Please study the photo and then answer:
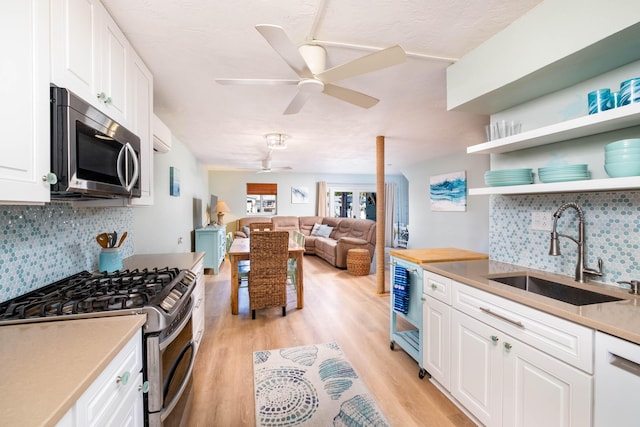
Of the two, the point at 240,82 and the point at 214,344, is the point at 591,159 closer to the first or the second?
the point at 240,82

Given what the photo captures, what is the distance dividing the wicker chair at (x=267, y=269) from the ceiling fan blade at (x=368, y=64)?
1917mm

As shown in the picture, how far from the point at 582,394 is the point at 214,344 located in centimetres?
265

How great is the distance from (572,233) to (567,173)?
0.40 metres

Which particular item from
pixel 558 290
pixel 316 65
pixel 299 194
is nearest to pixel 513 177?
pixel 558 290

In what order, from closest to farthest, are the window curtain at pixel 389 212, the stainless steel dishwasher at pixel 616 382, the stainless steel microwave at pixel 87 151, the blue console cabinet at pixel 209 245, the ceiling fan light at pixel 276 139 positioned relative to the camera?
1. the stainless steel dishwasher at pixel 616 382
2. the stainless steel microwave at pixel 87 151
3. the ceiling fan light at pixel 276 139
4. the blue console cabinet at pixel 209 245
5. the window curtain at pixel 389 212

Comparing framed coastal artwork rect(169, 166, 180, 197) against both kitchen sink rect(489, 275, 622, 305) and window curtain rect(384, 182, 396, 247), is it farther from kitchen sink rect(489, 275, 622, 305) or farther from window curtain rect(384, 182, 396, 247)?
window curtain rect(384, 182, 396, 247)

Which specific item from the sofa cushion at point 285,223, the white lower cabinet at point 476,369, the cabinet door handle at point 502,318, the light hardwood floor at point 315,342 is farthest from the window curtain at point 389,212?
the cabinet door handle at point 502,318

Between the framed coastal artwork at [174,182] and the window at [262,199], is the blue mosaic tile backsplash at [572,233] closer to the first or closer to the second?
the framed coastal artwork at [174,182]

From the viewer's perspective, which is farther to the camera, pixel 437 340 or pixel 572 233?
pixel 437 340

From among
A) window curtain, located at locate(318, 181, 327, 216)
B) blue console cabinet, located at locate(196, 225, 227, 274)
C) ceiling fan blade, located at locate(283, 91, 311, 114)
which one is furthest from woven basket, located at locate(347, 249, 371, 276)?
ceiling fan blade, located at locate(283, 91, 311, 114)

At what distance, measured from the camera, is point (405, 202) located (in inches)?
358

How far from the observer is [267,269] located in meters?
3.25

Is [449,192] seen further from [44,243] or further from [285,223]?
[44,243]

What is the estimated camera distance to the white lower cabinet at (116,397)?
0.76 m
